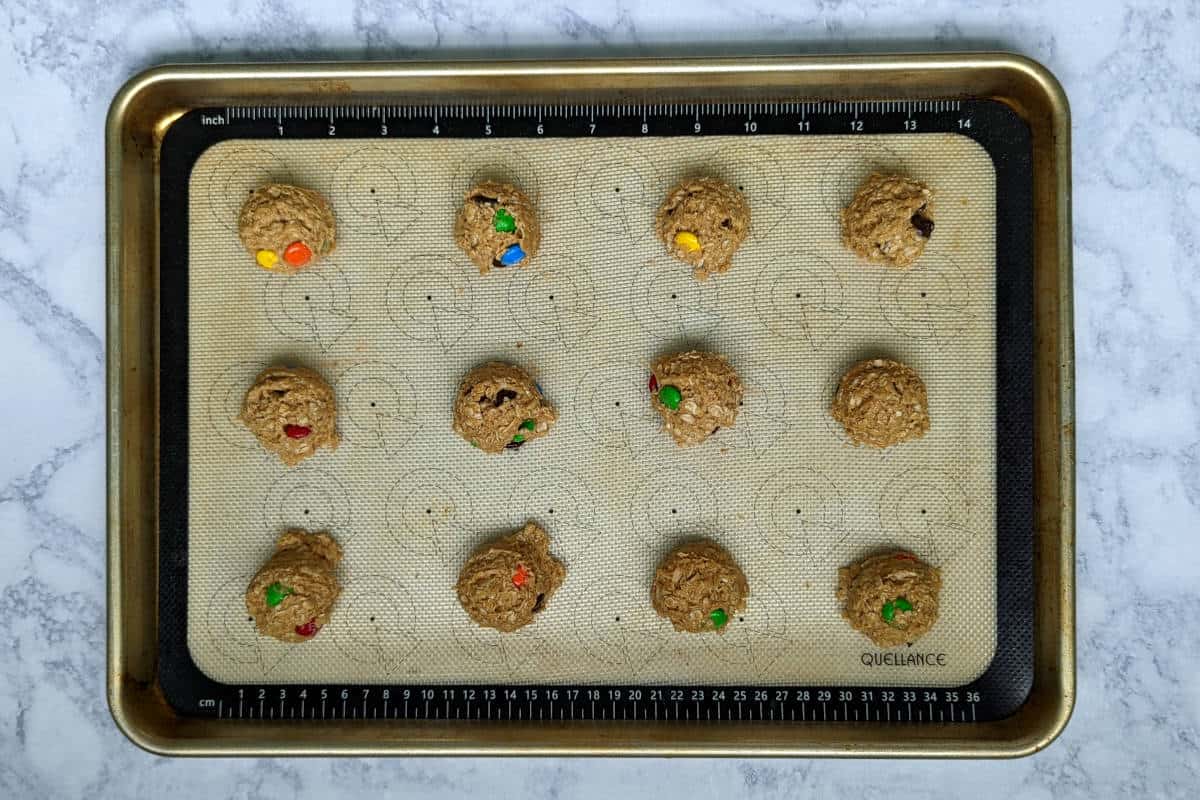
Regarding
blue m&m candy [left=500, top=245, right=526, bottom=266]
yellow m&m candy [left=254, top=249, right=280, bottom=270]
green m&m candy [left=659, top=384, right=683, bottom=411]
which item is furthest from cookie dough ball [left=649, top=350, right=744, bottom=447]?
yellow m&m candy [left=254, top=249, right=280, bottom=270]

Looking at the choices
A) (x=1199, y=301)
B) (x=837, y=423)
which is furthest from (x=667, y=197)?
(x=1199, y=301)

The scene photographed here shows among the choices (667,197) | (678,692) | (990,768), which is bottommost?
(990,768)

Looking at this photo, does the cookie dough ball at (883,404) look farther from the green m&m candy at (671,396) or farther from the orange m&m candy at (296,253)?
the orange m&m candy at (296,253)

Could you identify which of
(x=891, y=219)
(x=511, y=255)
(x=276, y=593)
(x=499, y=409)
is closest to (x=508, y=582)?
(x=499, y=409)

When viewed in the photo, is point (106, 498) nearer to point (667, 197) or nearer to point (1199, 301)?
point (667, 197)

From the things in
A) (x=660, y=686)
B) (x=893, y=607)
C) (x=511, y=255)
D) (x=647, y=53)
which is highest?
(x=647, y=53)

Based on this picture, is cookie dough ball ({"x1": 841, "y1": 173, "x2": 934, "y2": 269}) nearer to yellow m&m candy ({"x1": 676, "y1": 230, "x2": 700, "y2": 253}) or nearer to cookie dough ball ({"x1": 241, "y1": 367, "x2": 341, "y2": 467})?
yellow m&m candy ({"x1": 676, "y1": 230, "x2": 700, "y2": 253})

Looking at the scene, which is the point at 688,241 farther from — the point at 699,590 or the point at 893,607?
the point at 893,607
